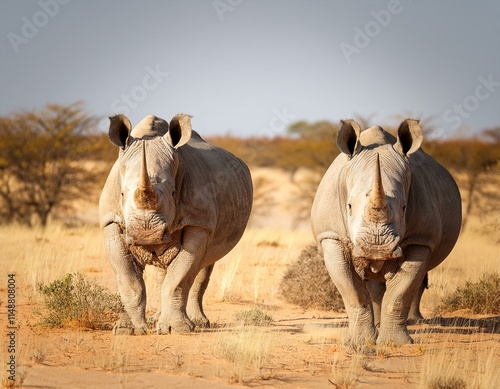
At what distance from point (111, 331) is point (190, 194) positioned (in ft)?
5.36

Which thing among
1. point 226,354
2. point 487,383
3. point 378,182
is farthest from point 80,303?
point 487,383

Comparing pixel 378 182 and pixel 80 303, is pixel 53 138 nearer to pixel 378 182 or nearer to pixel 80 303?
pixel 80 303

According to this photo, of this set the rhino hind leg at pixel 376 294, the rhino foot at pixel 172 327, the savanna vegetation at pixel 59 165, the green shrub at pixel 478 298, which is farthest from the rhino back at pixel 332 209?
the savanna vegetation at pixel 59 165

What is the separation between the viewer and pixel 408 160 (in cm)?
881

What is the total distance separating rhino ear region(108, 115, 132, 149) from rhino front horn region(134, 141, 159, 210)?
789 mm

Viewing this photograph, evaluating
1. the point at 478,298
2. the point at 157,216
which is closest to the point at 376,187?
the point at 157,216

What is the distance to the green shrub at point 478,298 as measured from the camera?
37.2 ft

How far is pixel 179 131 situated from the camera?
358 inches

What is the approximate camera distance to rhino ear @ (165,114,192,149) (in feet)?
29.3

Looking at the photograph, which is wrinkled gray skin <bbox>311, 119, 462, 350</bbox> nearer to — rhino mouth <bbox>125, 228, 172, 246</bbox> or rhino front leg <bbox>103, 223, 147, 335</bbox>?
rhino mouth <bbox>125, 228, 172, 246</bbox>

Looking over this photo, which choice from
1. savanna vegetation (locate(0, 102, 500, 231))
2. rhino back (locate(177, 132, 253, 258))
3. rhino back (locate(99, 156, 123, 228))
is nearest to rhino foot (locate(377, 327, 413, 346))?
rhino back (locate(177, 132, 253, 258))

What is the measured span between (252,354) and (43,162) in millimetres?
17015

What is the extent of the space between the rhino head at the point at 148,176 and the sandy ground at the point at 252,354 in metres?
1.05

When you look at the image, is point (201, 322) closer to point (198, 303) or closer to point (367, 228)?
point (198, 303)
